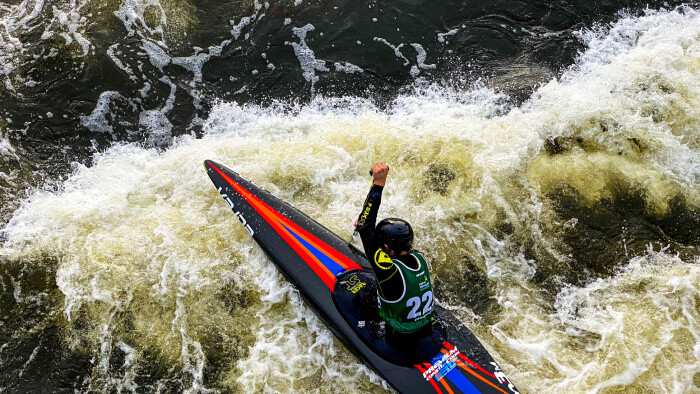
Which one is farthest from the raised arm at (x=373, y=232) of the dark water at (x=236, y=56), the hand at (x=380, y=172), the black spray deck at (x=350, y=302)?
the dark water at (x=236, y=56)

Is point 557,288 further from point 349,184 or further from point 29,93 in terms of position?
point 29,93

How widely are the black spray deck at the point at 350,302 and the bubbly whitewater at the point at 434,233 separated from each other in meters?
0.26

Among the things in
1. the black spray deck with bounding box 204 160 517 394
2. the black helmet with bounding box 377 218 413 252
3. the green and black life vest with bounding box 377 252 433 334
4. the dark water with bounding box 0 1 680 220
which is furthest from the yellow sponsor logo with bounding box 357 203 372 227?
the dark water with bounding box 0 1 680 220

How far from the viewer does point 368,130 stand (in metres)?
5.89

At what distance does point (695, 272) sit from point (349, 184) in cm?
373

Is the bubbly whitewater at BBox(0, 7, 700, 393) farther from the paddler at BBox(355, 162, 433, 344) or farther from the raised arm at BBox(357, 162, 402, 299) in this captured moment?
the raised arm at BBox(357, 162, 402, 299)

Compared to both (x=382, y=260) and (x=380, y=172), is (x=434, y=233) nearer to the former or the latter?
(x=382, y=260)

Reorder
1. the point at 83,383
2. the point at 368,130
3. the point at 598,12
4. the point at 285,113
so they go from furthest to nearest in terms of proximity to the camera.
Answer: the point at 598,12 < the point at 285,113 < the point at 368,130 < the point at 83,383

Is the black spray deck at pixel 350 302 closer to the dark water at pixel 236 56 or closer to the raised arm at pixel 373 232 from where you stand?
the raised arm at pixel 373 232

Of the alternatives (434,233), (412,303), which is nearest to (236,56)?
(434,233)

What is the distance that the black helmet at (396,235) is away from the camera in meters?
2.97

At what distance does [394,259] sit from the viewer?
10.0ft

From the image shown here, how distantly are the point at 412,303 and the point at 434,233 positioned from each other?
180 centimetres

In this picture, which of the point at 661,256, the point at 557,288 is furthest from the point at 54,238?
the point at 661,256
